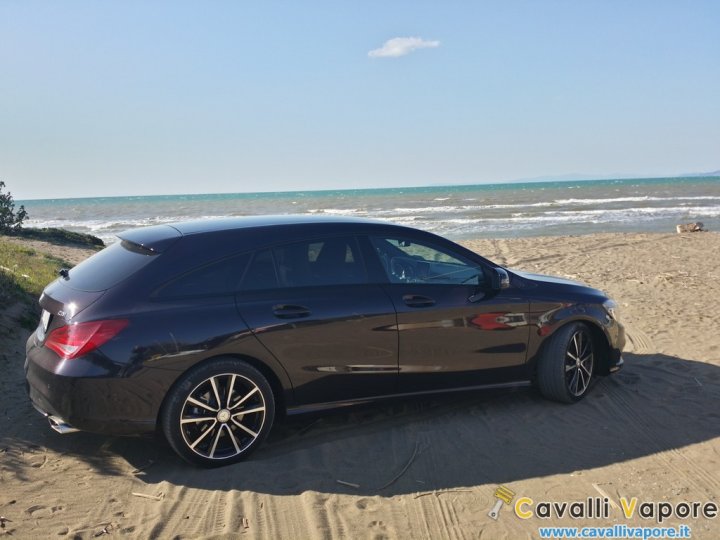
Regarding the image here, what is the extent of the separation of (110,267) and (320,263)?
1382 millimetres

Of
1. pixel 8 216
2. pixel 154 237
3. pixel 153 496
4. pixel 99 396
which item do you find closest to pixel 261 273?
pixel 154 237

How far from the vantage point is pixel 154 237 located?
438cm

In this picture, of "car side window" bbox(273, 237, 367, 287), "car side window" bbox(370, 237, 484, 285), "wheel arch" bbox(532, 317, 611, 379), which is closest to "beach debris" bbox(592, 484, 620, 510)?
"wheel arch" bbox(532, 317, 611, 379)

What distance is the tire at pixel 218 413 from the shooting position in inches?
156

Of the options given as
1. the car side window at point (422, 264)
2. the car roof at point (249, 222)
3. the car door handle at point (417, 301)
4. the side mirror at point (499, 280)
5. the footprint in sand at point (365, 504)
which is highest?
the car roof at point (249, 222)

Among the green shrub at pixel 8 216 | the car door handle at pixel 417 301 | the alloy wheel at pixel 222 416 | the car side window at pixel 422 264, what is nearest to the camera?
the alloy wheel at pixel 222 416

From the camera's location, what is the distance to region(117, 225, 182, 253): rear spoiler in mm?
4234

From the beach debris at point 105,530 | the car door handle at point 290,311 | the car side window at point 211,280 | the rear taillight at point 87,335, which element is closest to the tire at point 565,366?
the car door handle at point 290,311

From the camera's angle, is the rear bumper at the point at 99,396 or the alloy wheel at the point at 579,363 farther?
the alloy wheel at the point at 579,363

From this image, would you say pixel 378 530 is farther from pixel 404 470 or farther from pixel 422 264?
pixel 422 264

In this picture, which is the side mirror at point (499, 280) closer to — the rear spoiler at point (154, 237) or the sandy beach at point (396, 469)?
the sandy beach at point (396, 469)

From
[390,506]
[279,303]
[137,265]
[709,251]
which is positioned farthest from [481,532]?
[709,251]

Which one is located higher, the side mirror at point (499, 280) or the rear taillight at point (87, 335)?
the side mirror at point (499, 280)

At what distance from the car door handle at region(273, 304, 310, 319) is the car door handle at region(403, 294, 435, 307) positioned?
77 cm
